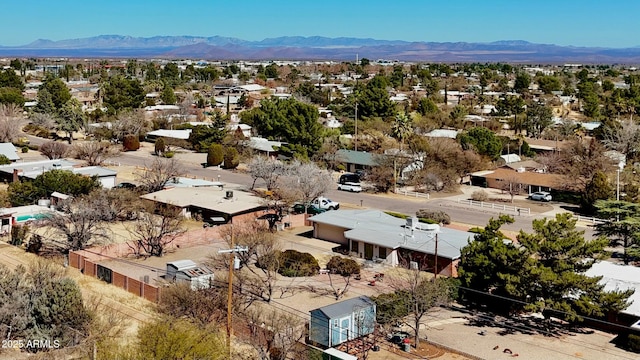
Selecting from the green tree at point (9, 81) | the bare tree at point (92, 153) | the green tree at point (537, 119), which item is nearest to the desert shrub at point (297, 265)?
the bare tree at point (92, 153)

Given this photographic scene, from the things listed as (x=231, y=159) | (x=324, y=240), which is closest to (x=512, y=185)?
(x=324, y=240)

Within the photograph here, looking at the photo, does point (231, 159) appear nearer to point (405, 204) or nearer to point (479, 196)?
point (405, 204)

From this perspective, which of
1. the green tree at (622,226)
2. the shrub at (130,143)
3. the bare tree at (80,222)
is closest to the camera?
the green tree at (622,226)

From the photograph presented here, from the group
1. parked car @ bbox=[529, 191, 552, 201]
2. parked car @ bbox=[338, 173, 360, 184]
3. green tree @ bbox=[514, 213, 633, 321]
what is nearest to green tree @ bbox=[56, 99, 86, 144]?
parked car @ bbox=[338, 173, 360, 184]

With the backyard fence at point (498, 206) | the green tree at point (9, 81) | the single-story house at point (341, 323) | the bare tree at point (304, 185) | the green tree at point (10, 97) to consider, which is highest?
the green tree at point (9, 81)

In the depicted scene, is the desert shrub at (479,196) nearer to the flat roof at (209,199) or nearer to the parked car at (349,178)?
the parked car at (349,178)

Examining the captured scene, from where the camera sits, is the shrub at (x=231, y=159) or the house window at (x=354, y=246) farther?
the shrub at (x=231, y=159)
